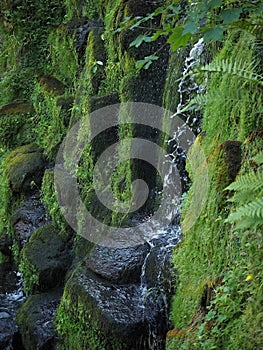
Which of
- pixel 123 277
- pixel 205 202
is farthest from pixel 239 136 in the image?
pixel 123 277

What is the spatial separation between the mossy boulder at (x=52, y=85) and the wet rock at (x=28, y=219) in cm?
255

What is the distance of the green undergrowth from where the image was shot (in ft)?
9.50

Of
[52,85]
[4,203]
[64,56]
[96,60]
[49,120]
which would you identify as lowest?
[4,203]

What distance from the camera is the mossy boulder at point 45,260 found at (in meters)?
6.04

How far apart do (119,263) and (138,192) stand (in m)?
1.25

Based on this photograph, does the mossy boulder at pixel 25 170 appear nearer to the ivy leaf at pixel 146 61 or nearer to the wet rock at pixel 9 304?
the wet rock at pixel 9 304

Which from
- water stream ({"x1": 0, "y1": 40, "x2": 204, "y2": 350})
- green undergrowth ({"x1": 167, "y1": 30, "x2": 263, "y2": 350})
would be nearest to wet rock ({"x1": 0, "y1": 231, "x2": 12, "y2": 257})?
water stream ({"x1": 0, "y1": 40, "x2": 204, "y2": 350})

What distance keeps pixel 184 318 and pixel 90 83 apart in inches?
191

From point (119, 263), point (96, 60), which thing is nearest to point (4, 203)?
point (96, 60)

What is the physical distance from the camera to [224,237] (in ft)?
11.5

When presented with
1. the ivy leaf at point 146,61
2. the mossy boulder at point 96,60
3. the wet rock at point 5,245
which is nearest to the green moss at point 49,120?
the mossy boulder at point 96,60

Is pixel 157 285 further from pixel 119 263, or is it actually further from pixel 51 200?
pixel 51 200

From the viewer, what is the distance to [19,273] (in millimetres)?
7176

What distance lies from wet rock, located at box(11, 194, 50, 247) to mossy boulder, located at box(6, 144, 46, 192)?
1.13 ft
